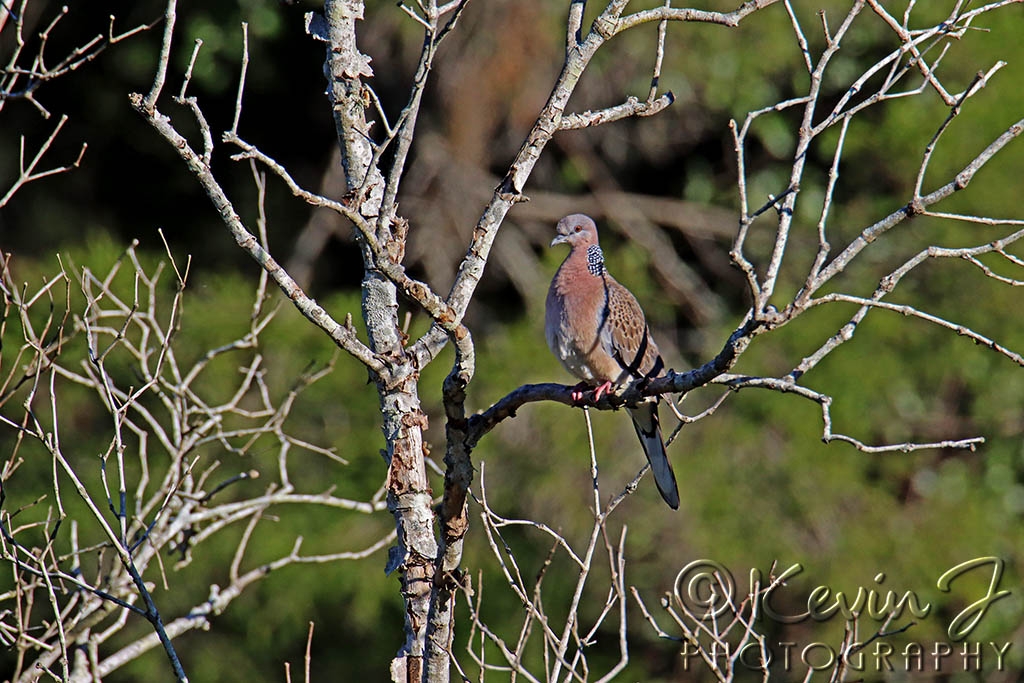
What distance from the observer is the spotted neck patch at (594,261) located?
4.05m

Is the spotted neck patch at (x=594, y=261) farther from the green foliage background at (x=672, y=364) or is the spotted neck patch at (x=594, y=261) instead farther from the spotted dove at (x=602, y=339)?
the green foliage background at (x=672, y=364)

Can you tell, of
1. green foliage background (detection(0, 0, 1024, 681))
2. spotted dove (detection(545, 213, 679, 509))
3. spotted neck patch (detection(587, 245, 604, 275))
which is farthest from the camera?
green foliage background (detection(0, 0, 1024, 681))

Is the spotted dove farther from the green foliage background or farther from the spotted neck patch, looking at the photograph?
the green foliage background

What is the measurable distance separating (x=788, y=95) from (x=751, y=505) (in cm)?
289

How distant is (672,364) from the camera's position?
7.42 metres

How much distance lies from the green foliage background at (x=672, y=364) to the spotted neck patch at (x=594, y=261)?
117 inches

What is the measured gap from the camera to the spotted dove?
377 centimetres

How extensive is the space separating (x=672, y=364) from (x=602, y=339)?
12.1 ft

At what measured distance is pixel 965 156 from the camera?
7.68 meters

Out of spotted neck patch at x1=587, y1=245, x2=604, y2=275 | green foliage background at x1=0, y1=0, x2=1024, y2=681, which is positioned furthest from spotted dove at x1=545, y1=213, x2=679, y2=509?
green foliage background at x1=0, y1=0, x2=1024, y2=681

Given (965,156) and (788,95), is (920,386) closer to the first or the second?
(965,156)

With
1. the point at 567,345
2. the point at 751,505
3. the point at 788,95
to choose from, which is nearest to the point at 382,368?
the point at 567,345

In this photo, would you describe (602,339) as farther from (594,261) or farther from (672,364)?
(672,364)

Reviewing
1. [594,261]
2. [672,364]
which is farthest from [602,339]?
[672,364]
